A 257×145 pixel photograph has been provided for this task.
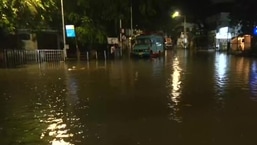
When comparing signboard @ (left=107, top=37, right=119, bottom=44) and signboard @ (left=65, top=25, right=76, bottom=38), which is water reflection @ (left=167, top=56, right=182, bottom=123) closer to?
signboard @ (left=65, top=25, right=76, bottom=38)

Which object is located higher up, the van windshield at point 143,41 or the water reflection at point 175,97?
the van windshield at point 143,41

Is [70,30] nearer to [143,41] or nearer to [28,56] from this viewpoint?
[28,56]

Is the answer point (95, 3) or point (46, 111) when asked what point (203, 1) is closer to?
point (95, 3)

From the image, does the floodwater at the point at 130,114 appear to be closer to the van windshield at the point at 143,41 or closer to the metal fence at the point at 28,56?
the metal fence at the point at 28,56

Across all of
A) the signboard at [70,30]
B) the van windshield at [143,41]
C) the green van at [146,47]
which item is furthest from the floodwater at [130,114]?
the van windshield at [143,41]

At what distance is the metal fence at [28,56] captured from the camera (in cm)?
3288

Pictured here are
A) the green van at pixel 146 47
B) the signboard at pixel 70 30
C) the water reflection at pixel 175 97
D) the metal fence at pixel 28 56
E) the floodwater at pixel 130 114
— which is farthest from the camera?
the green van at pixel 146 47

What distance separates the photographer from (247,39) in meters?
49.4

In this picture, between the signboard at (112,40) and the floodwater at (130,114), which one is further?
the signboard at (112,40)

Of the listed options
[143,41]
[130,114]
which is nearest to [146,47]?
[143,41]

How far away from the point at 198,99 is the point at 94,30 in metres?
31.4

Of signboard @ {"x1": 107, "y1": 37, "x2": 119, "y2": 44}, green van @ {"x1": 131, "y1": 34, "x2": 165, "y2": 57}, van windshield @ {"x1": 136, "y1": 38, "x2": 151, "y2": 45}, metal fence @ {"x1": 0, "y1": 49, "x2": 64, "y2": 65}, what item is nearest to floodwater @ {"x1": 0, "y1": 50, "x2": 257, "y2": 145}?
metal fence @ {"x1": 0, "y1": 49, "x2": 64, "y2": 65}

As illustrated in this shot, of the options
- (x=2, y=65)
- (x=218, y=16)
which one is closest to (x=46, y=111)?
(x=2, y=65)

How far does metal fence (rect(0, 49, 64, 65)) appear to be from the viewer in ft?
108
